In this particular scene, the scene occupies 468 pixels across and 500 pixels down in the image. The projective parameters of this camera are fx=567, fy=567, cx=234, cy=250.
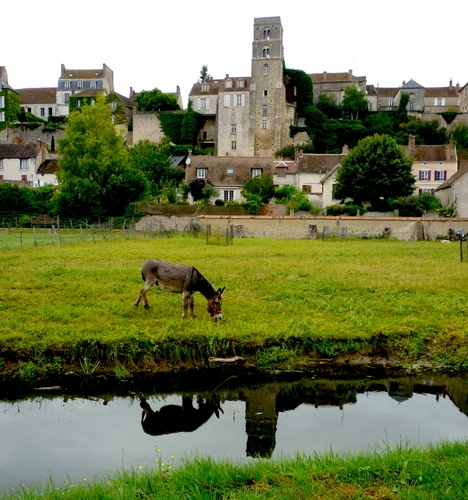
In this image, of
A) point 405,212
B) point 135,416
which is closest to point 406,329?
point 135,416

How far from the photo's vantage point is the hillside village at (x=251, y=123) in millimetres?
57156

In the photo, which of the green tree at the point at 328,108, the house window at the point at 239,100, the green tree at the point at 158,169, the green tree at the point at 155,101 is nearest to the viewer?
the green tree at the point at 158,169

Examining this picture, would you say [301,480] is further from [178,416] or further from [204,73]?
[204,73]

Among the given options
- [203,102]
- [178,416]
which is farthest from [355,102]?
[178,416]

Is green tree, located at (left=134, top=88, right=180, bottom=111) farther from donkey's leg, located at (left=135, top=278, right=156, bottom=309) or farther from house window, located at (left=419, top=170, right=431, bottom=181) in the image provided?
donkey's leg, located at (left=135, top=278, right=156, bottom=309)

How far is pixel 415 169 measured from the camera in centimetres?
5762

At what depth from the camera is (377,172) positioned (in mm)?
46812

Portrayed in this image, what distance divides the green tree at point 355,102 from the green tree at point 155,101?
24.6 meters

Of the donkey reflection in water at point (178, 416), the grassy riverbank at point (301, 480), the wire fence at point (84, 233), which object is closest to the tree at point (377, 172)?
the wire fence at point (84, 233)

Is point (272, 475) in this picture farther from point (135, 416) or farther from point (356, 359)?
point (356, 359)

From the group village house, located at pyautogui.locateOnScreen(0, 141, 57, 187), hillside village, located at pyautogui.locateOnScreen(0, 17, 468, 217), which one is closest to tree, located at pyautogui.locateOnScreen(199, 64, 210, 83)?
hillside village, located at pyautogui.locateOnScreen(0, 17, 468, 217)

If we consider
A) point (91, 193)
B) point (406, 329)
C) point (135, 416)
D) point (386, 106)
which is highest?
point (386, 106)

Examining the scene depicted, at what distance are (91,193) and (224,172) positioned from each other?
17.0 metres

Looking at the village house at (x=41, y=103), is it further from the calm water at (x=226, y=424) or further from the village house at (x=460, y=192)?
the calm water at (x=226, y=424)
